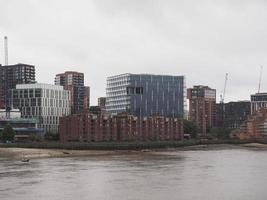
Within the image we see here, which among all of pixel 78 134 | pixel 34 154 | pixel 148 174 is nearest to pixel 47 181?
pixel 148 174

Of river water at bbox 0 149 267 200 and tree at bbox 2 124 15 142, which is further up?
tree at bbox 2 124 15 142

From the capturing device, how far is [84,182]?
6538cm

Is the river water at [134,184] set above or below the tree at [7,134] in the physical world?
below

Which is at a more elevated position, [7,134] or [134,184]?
[7,134]

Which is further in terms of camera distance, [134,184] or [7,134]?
[7,134]

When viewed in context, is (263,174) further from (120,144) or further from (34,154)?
(120,144)

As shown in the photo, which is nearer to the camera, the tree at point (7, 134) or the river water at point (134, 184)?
the river water at point (134, 184)

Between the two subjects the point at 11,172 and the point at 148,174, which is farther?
the point at 11,172

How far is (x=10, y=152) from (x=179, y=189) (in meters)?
85.6

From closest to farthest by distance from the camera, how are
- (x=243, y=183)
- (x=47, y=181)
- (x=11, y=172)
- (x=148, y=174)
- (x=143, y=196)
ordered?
(x=143, y=196) < (x=243, y=183) < (x=47, y=181) < (x=148, y=174) < (x=11, y=172)

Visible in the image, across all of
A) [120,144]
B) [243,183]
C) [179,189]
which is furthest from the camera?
[120,144]

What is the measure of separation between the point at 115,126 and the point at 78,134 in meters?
15.6

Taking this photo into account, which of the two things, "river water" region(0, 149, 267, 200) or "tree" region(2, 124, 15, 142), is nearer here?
"river water" region(0, 149, 267, 200)

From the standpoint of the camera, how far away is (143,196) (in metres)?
52.2
